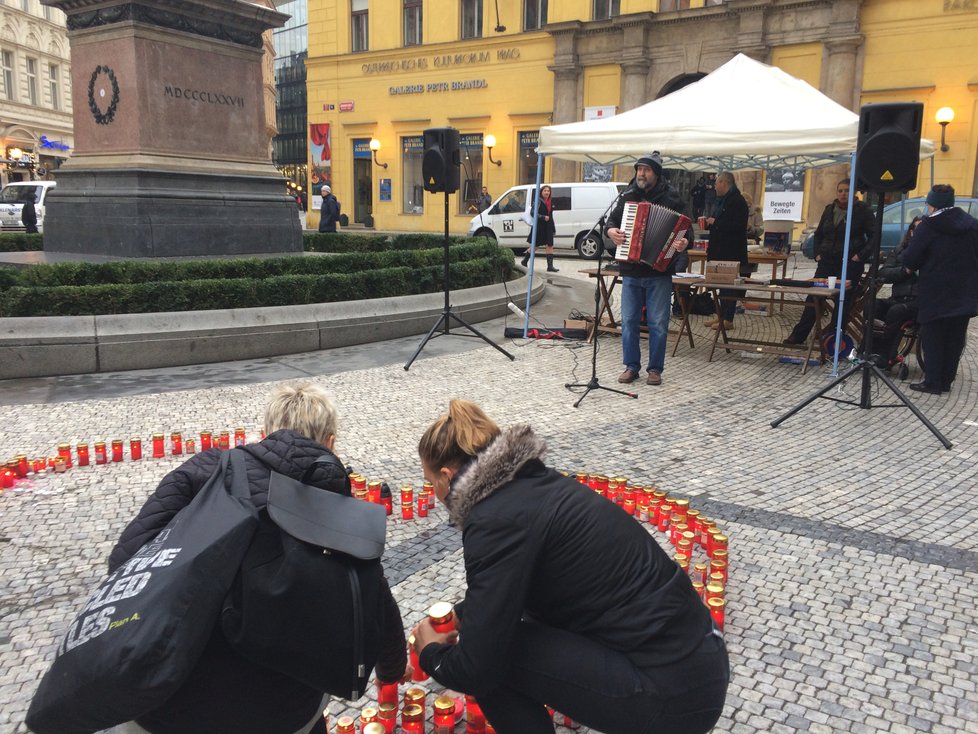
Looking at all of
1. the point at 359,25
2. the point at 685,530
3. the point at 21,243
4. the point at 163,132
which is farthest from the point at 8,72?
the point at 685,530

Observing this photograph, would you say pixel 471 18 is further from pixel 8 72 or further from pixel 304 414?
pixel 8 72

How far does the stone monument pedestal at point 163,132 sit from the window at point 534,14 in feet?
61.1

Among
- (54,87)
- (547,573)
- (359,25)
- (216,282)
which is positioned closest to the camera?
(547,573)

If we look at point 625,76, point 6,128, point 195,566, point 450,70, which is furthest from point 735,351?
point 6,128

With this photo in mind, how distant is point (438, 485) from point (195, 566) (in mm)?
738

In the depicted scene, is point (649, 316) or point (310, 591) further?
point (649, 316)

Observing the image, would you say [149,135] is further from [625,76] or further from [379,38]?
[379,38]

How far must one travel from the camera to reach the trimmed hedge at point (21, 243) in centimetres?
1277

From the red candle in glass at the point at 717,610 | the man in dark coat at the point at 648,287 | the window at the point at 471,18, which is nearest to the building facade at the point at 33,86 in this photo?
the window at the point at 471,18

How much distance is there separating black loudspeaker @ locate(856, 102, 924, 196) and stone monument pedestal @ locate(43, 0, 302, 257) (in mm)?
8566

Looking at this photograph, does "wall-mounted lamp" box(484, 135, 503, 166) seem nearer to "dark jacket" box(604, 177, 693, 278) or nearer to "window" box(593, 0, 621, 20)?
"window" box(593, 0, 621, 20)

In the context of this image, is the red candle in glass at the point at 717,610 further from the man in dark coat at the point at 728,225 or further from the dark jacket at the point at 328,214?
the dark jacket at the point at 328,214

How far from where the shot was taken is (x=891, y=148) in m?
6.14

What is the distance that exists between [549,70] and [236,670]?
28.3 meters
